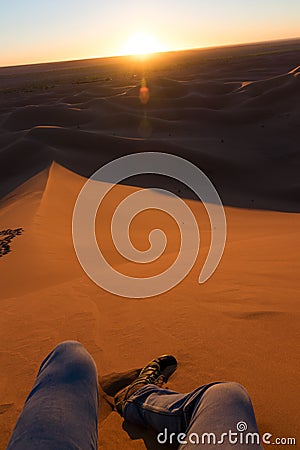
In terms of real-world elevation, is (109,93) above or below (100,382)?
above

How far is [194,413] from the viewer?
5.96 feet

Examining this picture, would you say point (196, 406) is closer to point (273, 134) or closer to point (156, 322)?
point (156, 322)

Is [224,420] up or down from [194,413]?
up

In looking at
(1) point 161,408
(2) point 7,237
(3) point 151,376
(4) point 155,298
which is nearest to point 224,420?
(1) point 161,408

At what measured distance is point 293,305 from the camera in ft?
11.1

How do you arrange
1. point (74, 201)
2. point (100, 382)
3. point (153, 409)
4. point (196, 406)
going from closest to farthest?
point (196, 406)
point (153, 409)
point (100, 382)
point (74, 201)

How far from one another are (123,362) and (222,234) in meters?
4.22

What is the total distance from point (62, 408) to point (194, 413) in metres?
0.60

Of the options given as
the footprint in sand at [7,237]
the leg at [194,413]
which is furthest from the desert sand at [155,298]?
the leg at [194,413]

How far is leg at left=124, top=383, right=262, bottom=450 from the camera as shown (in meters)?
1.58

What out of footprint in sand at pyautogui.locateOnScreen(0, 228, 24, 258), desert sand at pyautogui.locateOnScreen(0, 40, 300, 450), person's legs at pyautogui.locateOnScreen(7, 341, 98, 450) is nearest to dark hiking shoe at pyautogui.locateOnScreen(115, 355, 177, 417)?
desert sand at pyautogui.locateOnScreen(0, 40, 300, 450)

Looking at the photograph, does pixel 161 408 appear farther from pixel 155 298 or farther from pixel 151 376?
pixel 155 298

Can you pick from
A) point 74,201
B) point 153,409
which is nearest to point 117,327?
point 153,409

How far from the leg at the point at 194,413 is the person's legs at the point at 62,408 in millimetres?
400
